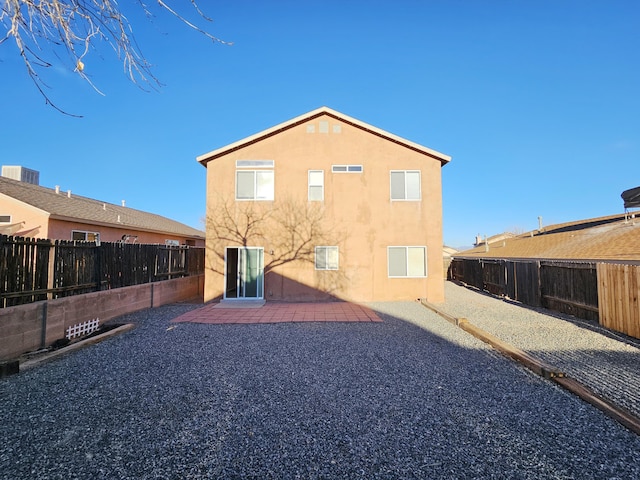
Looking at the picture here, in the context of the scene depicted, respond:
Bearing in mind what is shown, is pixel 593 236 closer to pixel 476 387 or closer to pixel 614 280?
pixel 614 280

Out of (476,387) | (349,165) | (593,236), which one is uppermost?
(349,165)

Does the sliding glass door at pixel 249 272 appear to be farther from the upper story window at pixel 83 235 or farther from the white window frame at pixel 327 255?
the upper story window at pixel 83 235

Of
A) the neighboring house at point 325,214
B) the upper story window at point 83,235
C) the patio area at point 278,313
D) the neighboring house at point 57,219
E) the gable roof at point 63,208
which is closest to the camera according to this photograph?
the patio area at point 278,313

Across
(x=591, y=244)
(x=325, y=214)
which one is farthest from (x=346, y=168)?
(x=591, y=244)

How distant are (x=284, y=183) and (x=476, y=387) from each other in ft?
Result: 29.9

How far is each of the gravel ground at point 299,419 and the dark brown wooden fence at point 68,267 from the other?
1760mm

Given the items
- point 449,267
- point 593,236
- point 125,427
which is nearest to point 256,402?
point 125,427

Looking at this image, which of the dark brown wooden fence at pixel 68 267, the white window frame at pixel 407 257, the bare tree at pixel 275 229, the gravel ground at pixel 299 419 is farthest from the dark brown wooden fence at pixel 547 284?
the dark brown wooden fence at pixel 68 267

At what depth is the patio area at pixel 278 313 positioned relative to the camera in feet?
26.1

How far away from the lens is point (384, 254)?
1108 centimetres

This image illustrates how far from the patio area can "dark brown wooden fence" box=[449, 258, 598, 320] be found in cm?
582

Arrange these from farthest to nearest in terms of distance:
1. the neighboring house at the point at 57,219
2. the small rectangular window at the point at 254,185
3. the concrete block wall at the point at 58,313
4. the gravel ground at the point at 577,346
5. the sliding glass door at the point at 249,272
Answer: the neighboring house at the point at 57,219, the small rectangular window at the point at 254,185, the sliding glass door at the point at 249,272, the concrete block wall at the point at 58,313, the gravel ground at the point at 577,346

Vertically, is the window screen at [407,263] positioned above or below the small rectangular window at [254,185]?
below

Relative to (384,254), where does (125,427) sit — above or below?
below
